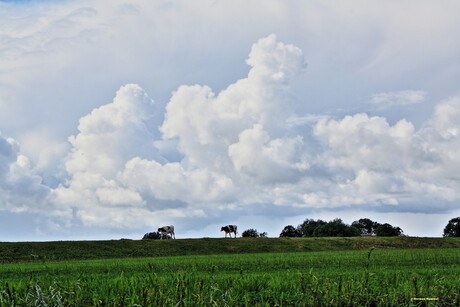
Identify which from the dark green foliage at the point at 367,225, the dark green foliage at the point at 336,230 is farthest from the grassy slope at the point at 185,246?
the dark green foliage at the point at 367,225

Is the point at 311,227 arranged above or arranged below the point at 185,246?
above

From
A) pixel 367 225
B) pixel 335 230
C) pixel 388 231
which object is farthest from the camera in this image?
pixel 367 225

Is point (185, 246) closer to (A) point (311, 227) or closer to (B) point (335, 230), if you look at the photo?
(B) point (335, 230)

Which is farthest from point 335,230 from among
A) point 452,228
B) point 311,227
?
point 452,228

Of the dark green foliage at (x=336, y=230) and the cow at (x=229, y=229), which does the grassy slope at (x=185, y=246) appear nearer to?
the cow at (x=229, y=229)

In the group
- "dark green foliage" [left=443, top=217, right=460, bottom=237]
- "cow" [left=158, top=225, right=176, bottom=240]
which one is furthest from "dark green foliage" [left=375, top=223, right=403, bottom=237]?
"cow" [left=158, top=225, right=176, bottom=240]

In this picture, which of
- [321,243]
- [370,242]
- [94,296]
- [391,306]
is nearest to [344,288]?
[391,306]

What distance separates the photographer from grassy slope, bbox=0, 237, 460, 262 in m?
56.4

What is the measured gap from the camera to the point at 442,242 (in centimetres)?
7594

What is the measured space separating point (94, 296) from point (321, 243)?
6666 centimetres

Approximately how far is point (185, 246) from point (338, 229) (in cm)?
8767

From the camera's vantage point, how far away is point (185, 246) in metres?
65.7

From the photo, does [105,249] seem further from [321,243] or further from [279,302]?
[279,302]

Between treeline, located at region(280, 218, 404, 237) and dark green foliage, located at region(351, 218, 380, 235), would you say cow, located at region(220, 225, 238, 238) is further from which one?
dark green foliage, located at region(351, 218, 380, 235)
